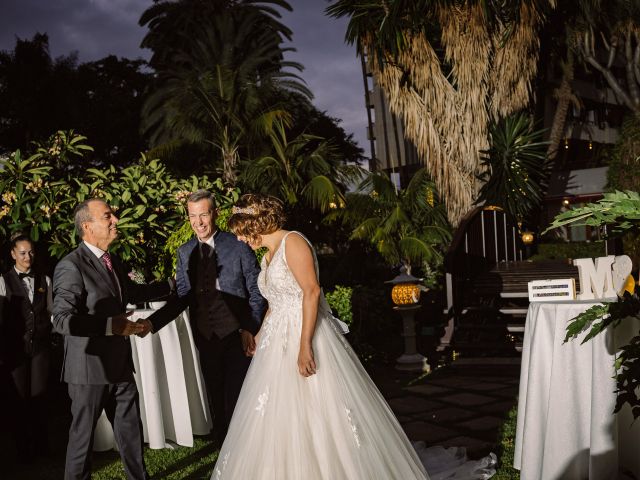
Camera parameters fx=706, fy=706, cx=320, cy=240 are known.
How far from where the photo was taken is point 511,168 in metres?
12.8

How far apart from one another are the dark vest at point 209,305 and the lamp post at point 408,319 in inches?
185

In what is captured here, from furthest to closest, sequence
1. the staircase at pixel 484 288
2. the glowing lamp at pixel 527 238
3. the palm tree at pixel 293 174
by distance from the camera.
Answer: the palm tree at pixel 293 174
the glowing lamp at pixel 527 238
the staircase at pixel 484 288

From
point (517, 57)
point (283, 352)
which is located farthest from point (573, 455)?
point (517, 57)

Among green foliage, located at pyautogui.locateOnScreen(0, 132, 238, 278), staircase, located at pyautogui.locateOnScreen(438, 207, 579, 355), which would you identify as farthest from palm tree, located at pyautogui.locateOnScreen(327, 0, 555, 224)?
green foliage, located at pyautogui.locateOnScreen(0, 132, 238, 278)

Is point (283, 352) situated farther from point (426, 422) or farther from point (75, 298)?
point (426, 422)

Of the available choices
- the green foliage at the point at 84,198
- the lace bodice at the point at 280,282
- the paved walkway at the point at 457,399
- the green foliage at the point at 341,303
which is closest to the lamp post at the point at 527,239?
the green foliage at the point at 341,303

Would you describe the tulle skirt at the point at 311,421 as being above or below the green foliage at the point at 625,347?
below

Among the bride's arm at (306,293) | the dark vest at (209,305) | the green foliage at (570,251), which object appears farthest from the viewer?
the green foliage at (570,251)

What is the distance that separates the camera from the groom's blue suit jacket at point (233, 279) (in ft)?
16.0

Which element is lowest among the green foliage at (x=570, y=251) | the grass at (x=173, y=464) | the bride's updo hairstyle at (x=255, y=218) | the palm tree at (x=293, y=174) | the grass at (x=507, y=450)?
the grass at (x=507, y=450)

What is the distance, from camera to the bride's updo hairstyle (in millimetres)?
3840

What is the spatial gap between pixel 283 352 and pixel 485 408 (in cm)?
351

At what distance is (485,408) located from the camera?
6.68m

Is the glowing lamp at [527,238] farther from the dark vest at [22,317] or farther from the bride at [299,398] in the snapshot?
the bride at [299,398]
